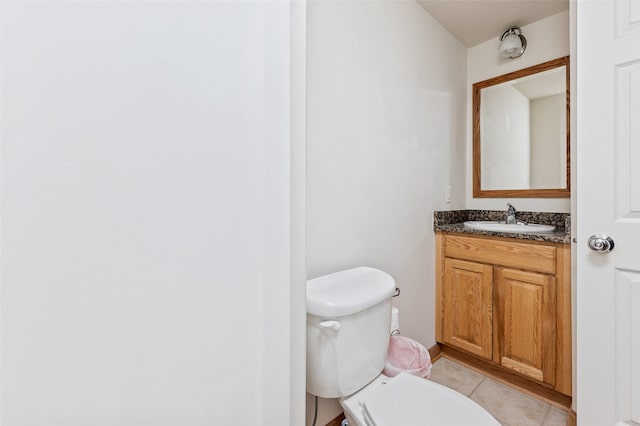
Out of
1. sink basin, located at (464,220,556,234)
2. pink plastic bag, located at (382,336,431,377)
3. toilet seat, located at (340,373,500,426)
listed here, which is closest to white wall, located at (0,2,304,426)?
toilet seat, located at (340,373,500,426)

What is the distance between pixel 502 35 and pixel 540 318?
1873mm

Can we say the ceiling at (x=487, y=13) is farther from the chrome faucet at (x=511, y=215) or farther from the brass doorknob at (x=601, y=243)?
the brass doorknob at (x=601, y=243)

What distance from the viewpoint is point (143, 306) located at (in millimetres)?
485

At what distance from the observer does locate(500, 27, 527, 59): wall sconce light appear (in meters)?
1.97

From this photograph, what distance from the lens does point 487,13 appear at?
1868 mm

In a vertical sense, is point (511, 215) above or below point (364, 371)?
above

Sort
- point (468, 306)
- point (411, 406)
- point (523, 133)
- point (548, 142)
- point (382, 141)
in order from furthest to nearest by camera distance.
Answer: point (523, 133)
point (548, 142)
point (468, 306)
point (382, 141)
point (411, 406)

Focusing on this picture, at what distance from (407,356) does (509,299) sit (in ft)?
2.42

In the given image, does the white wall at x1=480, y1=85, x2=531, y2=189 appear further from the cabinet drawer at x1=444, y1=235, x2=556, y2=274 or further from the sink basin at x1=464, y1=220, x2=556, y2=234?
the cabinet drawer at x1=444, y1=235, x2=556, y2=274

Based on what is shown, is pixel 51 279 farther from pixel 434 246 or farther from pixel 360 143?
pixel 434 246

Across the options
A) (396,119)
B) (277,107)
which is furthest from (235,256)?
(396,119)

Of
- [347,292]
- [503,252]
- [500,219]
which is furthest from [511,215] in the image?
[347,292]

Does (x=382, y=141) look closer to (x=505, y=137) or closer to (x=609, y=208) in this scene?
(x=609, y=208)

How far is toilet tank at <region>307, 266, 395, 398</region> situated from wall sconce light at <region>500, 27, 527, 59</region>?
1940 millimetres
